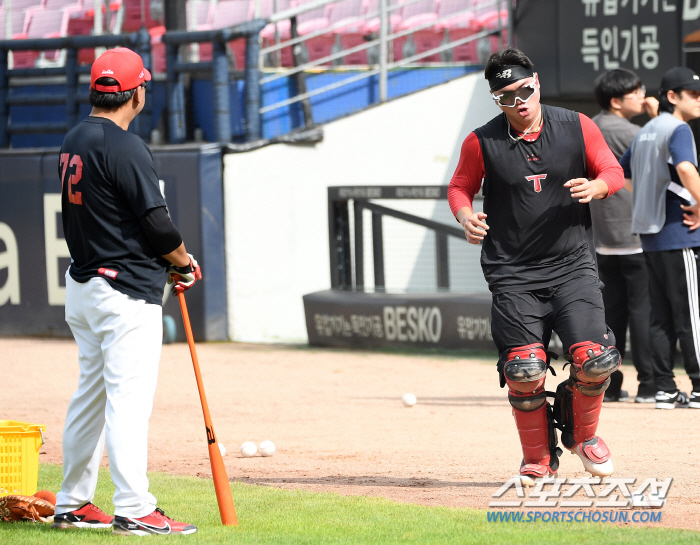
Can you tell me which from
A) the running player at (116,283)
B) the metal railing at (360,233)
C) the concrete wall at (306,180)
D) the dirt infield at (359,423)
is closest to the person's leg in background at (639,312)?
the dirt infield at (359,423)

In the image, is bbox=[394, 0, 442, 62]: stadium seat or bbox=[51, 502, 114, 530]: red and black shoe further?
bbox=[394, 0, 442, 62]: stadium seat

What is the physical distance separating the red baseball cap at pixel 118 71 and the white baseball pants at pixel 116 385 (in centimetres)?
82

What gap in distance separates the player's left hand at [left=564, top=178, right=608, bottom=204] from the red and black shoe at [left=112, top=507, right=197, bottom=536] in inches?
89.9

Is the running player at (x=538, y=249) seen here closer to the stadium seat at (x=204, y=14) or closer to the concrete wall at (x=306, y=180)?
the concrete wall at (x=306, y=180)

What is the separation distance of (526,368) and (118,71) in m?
2.25

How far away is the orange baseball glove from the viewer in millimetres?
4871

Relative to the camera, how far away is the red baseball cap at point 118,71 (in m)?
4.54

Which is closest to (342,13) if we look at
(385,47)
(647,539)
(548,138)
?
(385,47)

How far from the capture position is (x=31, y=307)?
13.9m

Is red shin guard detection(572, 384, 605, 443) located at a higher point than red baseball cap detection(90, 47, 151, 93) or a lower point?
lower

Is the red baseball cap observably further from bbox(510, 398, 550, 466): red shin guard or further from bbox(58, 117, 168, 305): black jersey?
bbox(510, 398, 550, 466): red shin guard

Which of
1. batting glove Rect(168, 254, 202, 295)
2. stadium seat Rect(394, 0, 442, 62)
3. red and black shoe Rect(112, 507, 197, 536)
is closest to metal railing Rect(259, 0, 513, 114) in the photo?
stadium seat Rect(394, 0, 442, 62)

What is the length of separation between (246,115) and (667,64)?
204 inches

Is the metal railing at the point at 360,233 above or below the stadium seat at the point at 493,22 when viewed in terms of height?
below
